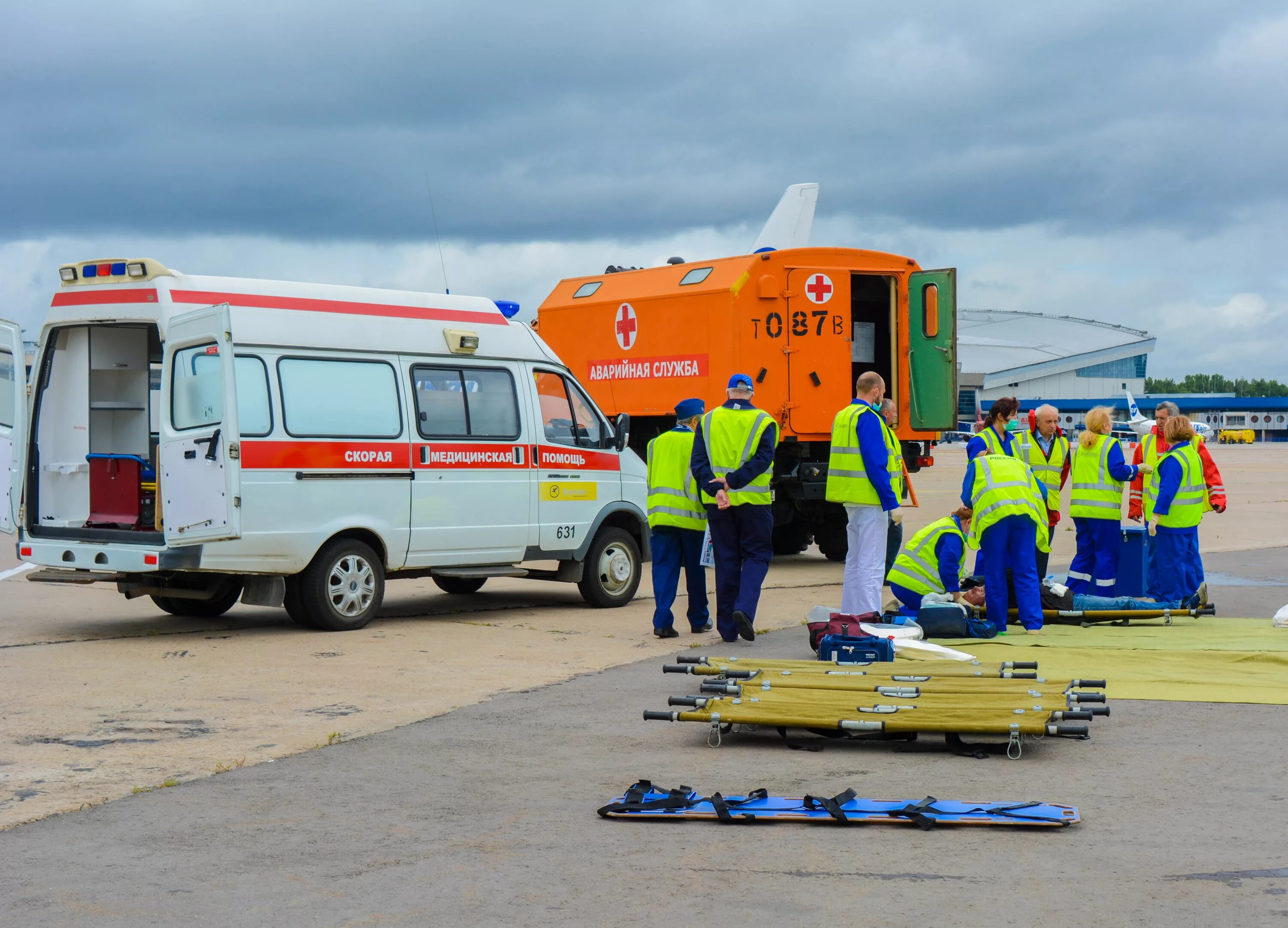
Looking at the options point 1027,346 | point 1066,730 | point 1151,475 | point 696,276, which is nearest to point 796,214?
point 696,276

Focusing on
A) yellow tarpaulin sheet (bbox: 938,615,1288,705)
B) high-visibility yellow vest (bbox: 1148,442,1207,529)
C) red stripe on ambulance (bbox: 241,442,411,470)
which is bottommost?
yellow tarpaulin sheet (bbox: 938,615,1288,705)

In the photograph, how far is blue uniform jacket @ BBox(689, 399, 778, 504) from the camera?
31.6 feet

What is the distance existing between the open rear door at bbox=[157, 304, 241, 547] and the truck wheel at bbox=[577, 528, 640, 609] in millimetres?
3476

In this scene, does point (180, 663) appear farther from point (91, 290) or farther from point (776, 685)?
point (776, 685)

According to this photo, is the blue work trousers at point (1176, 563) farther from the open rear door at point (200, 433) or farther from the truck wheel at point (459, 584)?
the open rear door at point (200, 433)

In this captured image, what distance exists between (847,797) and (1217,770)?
1741mm

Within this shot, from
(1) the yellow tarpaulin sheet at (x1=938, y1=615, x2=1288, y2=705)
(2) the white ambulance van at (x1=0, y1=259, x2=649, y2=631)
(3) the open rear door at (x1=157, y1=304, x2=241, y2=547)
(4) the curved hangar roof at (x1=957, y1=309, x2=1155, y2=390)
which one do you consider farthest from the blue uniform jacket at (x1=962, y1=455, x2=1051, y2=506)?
(4) the curved hangar roof at (x1=957, y1=309, x2=1155, y2=390)

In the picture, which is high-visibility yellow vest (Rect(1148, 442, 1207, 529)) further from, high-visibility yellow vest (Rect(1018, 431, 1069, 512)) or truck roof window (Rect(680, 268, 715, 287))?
truck roof window (Rect(680, 268, 715, 287))

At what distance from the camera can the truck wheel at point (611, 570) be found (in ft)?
39.4

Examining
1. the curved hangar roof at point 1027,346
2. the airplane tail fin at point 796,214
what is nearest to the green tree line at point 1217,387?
the curved hangar roof at point 1027,346

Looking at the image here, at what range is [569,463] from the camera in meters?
11.8

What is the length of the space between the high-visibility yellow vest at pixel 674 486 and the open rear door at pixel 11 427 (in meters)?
4.62

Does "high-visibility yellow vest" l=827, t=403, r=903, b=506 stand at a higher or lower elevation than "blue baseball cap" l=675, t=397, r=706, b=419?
lower

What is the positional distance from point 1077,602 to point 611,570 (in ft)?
12.8
